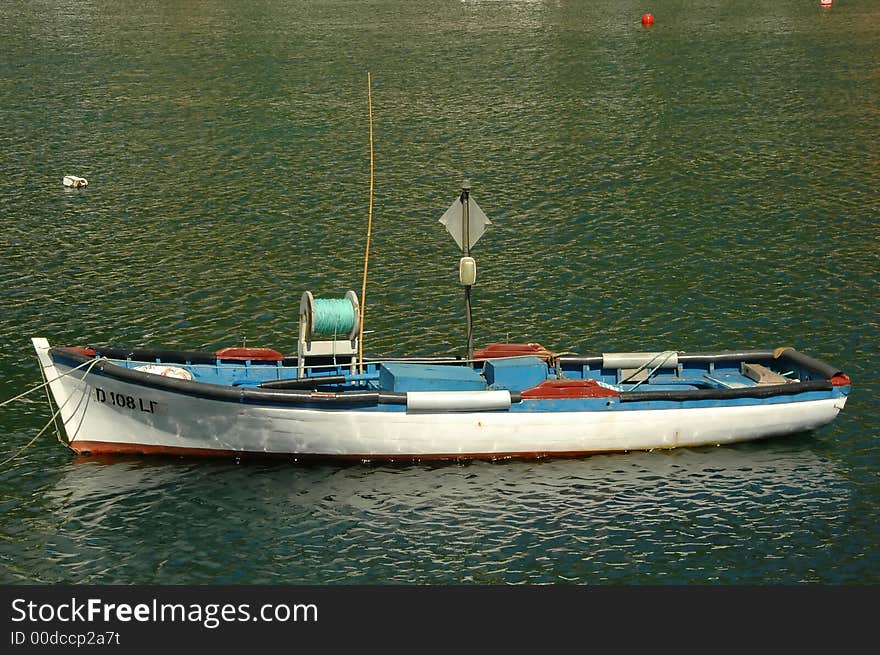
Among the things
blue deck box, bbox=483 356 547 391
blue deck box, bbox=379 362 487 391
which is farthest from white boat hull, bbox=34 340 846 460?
blue deck box, bbox=483 356 547 391

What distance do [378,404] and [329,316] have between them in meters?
2.56

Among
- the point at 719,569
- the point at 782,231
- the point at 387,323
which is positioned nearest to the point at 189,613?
the point at 719,569

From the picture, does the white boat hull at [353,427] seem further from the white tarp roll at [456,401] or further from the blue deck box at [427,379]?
the blue deck box at [427,379]

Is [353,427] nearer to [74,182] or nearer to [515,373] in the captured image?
[515,373]

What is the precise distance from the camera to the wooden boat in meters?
26.7

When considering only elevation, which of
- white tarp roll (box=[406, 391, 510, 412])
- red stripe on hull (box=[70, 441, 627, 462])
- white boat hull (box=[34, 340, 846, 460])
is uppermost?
white tarp roll (box=[406, 391, 510, 412])

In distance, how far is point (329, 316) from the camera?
1114 inches

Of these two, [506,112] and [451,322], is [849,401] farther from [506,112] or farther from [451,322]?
[506,112]

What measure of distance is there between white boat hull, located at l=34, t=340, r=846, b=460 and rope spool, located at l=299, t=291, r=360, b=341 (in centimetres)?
235

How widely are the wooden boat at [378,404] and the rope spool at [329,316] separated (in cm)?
3

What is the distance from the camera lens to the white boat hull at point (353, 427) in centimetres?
2677

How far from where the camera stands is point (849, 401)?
101 feet

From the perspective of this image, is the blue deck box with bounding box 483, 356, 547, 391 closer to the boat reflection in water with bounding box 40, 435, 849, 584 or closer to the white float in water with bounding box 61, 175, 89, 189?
the boat reflection in water with bounding box 40, 435, 849, 584

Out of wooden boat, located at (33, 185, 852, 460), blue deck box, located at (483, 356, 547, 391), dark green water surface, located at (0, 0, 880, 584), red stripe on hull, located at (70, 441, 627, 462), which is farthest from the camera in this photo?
blue deck box, located at (483, 356, 547, 391)
